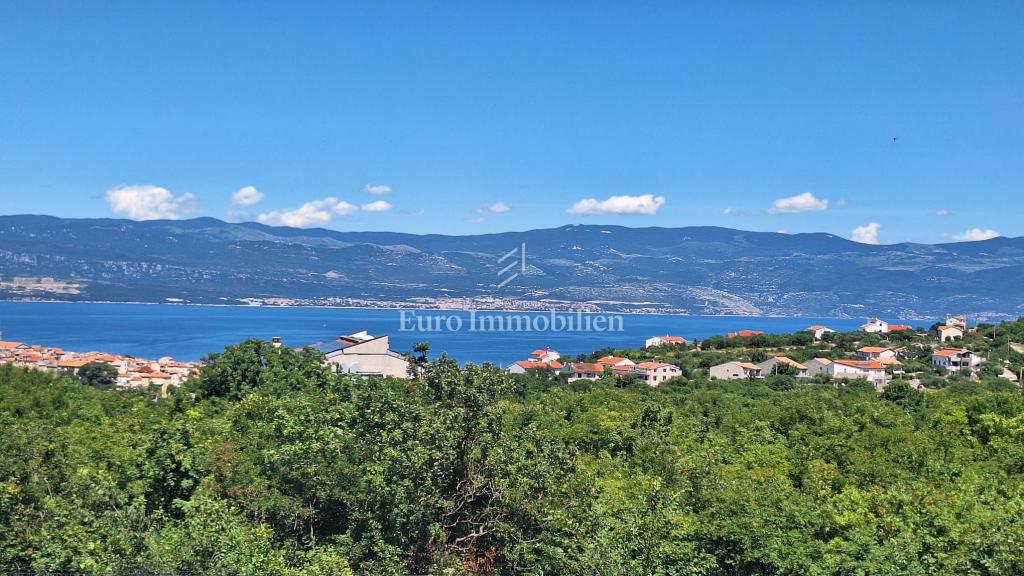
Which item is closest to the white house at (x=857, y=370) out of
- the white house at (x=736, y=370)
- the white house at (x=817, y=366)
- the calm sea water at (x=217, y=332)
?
the white house at (x=817, y=366)

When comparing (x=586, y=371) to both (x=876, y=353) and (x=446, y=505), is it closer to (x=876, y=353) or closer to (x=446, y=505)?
(x=876, y=353)

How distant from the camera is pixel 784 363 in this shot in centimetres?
4275

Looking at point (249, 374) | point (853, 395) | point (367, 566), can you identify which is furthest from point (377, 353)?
point (367, 566)

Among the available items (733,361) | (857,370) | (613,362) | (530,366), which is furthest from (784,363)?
(530,366)

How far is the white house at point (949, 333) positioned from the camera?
52281 mm

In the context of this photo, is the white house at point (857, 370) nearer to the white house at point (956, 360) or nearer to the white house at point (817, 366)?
the white house at point (817, 366)

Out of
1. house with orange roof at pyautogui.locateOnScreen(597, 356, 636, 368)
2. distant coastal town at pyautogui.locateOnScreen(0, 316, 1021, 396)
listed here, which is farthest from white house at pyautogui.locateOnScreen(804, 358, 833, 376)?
house with orange roof at pyautogui.locateOnScreen(597, 356, 636, 368)

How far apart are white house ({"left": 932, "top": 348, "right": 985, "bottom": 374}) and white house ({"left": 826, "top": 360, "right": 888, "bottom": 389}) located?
288 centimetres

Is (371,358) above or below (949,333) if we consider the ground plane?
below

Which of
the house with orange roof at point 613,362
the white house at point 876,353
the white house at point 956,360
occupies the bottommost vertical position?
the house with orange roof at point 613,362

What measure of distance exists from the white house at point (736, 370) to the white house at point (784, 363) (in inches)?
17.7

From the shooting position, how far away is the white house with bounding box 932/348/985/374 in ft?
128

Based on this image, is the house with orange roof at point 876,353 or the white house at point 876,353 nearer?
the white house at point 876,353

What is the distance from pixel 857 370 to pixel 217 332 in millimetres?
90667
